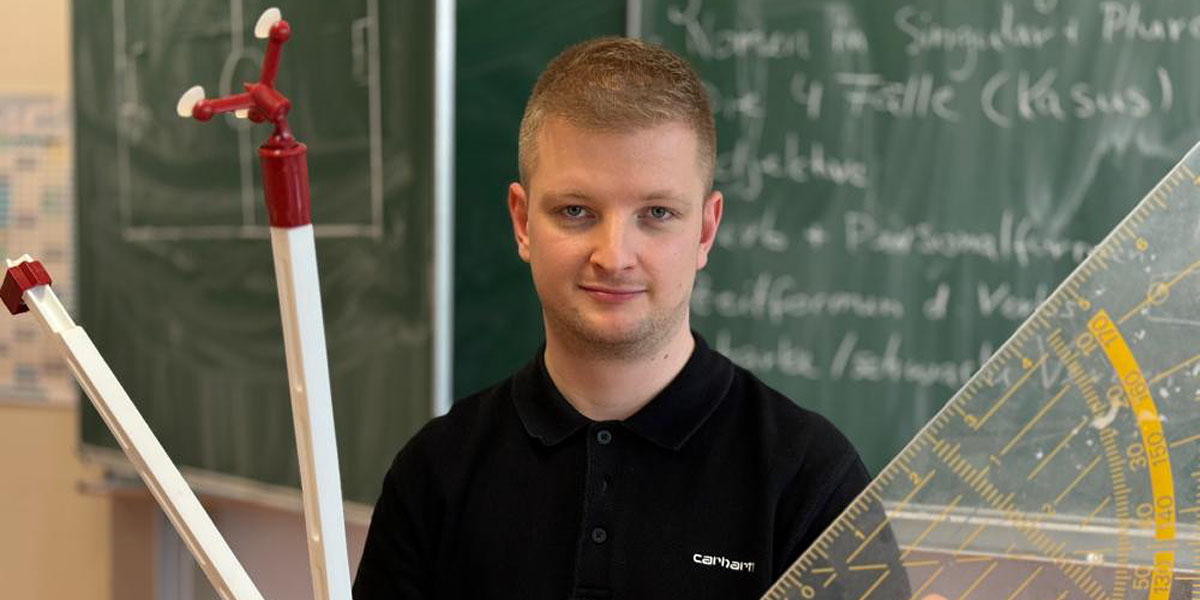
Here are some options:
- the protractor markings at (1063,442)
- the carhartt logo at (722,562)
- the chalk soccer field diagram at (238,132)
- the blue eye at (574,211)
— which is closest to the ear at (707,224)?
the blue eye at (574,211)

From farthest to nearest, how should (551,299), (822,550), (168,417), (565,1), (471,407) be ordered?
(168,417) → (565,1) → (471,407) → (551,299) → (822,550)

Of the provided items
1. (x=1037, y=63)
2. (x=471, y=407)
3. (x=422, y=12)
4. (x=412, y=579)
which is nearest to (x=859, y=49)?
(x=1037, y=63)

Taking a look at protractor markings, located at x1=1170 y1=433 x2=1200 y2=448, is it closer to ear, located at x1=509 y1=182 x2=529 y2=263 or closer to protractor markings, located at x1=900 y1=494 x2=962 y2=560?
protractor markings, located at x1=900 y1=494 x2=962 y2=560

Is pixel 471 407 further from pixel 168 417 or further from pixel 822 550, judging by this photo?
pixel 168 417

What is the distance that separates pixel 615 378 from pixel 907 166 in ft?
4.32

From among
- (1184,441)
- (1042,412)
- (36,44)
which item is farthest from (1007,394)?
(36,44)

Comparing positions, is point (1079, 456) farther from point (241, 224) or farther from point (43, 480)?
point (43, 480)

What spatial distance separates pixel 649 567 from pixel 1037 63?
1510mm

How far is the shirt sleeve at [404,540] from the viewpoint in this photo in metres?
1.26

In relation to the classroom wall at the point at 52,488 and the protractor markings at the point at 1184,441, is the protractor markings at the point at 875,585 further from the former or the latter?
the classroom wall at the point at 52,488

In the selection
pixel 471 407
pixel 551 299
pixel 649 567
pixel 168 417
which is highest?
pixel 551 299

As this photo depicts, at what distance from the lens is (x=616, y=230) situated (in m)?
1.14

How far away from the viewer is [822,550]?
3.33 feet

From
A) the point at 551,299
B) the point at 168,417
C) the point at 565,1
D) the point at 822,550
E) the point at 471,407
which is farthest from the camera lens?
the point at 168,417
